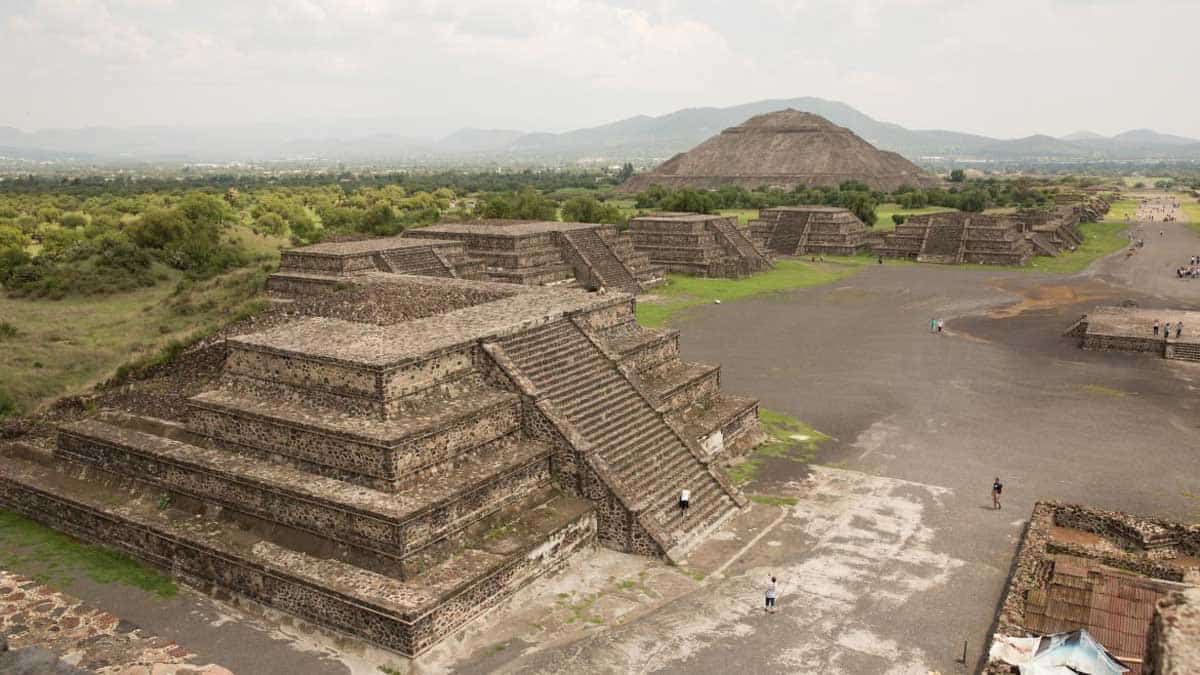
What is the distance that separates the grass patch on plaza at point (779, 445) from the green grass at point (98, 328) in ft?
47.9

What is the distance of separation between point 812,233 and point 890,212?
87.1ft

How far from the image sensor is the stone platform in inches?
1111

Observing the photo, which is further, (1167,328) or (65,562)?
(1167,328)

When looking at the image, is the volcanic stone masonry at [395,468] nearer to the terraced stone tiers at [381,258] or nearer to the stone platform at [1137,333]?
the terraced stone tiers at [381,258]

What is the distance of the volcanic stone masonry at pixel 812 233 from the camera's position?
60.4 meters

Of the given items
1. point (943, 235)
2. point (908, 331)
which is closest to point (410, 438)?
point (908, 331)

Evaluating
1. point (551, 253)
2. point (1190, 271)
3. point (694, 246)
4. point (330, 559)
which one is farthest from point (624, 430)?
point (1190, 271)

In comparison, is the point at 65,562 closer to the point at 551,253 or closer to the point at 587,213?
the point at 551,253

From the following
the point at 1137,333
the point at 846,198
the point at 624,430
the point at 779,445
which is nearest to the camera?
the point at 624,430

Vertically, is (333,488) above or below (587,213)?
below

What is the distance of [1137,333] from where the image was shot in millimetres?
29875

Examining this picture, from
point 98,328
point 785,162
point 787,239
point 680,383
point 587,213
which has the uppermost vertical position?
point 785,162

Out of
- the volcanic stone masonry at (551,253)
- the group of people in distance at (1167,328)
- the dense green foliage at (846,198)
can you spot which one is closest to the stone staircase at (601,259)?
the volcanic stone masonry at (551,253)

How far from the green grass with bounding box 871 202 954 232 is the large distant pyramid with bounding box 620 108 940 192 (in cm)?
1832
